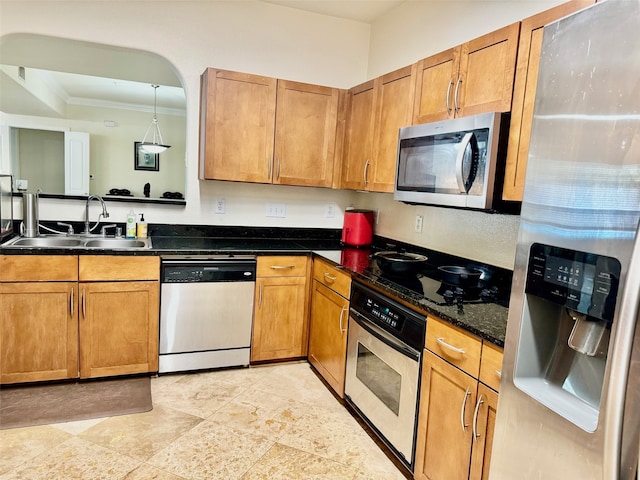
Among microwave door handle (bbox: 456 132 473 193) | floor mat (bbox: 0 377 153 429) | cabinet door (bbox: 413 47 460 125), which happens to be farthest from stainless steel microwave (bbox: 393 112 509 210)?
floor mat (bbox: 0 377 153 429)

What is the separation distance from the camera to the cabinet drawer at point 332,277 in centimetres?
254

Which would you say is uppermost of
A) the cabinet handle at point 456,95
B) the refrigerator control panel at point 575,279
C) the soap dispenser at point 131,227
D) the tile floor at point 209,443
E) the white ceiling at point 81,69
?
the white ceiling at point 81,69

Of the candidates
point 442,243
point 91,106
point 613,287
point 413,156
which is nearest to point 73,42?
point 413,156

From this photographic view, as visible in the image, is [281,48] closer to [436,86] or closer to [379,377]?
[436,86]

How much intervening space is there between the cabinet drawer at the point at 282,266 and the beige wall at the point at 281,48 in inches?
23.7

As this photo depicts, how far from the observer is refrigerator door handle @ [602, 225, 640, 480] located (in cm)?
84

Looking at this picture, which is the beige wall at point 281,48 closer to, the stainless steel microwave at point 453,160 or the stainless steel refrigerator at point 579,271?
the stainless steel microwave at point 453,160

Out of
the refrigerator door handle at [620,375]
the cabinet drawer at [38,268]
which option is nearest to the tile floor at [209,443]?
the cabinet drawer at [38,268]

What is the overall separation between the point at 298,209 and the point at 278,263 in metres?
0.74

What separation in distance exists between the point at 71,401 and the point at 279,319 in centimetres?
135

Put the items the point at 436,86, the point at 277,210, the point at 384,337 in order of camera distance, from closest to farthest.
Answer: the point at 384,337
the point at 436,86
the point at 277,210

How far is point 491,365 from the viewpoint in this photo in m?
1.48

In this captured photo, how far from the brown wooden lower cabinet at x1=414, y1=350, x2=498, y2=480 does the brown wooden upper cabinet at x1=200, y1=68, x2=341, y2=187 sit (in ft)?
5.84

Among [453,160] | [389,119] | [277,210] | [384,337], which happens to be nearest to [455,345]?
[384,337]
